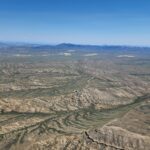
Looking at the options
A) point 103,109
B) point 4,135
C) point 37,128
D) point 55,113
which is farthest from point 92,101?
point 4,135

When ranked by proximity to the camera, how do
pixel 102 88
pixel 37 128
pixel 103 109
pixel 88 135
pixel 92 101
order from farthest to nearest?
1. pixel 102 88
2. pixel 92 101
3. pixel 103 109
4. pixel 37 128
5. pixel 88 135

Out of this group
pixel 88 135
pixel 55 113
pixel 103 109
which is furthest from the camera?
pixel 103 109

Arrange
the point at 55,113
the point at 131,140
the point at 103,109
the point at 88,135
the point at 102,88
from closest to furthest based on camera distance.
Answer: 1. the point at 131,140
2. the point at 88,135
3. the point at 55,113
4. the point at 103,109
5. the point at 102,88

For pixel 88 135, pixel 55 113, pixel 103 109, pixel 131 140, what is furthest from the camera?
pixel 103 109

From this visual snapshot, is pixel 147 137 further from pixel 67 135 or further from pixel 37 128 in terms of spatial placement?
pixel 37 128

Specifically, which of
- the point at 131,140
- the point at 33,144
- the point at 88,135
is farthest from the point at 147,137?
the point at 33,144

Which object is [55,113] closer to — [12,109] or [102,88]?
[12,109]

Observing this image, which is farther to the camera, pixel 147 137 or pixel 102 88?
pixel 102 88

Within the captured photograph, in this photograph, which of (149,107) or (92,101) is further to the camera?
(92,101)
